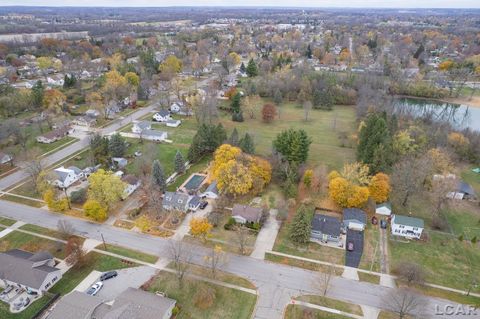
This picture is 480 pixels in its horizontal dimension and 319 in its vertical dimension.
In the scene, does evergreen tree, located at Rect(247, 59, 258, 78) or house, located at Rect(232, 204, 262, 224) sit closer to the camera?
house, located at Rect(232, 204, 262, 224)

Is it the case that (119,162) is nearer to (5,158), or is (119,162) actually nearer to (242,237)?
(5,158)

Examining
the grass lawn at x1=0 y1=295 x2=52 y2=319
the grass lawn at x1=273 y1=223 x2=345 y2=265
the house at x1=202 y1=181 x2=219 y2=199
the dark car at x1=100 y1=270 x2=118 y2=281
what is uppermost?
the house at x1=202 y1=181 x2=219 y2=199

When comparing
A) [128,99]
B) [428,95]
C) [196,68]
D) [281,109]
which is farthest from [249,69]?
[428,95]

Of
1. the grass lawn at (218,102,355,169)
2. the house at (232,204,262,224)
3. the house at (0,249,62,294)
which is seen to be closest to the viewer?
the house at (0,249,62,294)

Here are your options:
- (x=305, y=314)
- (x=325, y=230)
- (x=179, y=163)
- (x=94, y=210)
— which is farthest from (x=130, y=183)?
(x=305, y=314)

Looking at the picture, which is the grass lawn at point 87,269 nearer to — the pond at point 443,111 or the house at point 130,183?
the house at point 130,183

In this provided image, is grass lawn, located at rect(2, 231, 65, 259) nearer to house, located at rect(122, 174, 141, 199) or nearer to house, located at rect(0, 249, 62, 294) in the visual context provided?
house, located at rect(0, 249, 62, 294)

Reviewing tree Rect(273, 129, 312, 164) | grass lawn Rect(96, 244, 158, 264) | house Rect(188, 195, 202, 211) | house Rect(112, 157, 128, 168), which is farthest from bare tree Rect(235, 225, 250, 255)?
house Rect(112, 157, 128, 168)

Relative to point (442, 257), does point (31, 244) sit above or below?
below
